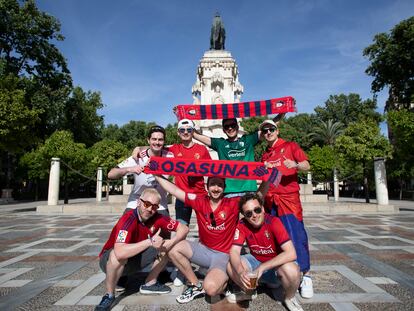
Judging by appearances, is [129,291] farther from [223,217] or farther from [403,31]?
[403,31]

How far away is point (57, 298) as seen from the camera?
3348 mm

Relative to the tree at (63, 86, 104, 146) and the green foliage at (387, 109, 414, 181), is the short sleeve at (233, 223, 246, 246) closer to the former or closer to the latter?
the green foliage at (387, 109, 414, 181)

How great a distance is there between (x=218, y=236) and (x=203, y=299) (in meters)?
0.75

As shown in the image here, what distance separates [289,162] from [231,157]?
3.20 ft

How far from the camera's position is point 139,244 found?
3.05 m

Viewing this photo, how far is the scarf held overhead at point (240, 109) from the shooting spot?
4.81 meters

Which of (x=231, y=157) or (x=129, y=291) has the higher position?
(x=231, y=157)

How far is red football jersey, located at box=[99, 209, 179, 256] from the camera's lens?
10.4 feet

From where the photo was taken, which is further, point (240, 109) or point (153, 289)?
point (240, 109)

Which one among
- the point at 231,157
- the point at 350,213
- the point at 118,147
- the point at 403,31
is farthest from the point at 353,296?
the point at 118,147

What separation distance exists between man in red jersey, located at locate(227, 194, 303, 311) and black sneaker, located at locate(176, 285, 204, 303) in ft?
1.15

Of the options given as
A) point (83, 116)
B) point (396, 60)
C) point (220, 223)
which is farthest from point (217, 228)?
point (83, 116)

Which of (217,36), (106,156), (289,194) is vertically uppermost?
(217,36)

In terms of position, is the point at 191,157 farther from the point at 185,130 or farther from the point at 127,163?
the point at 127,163
